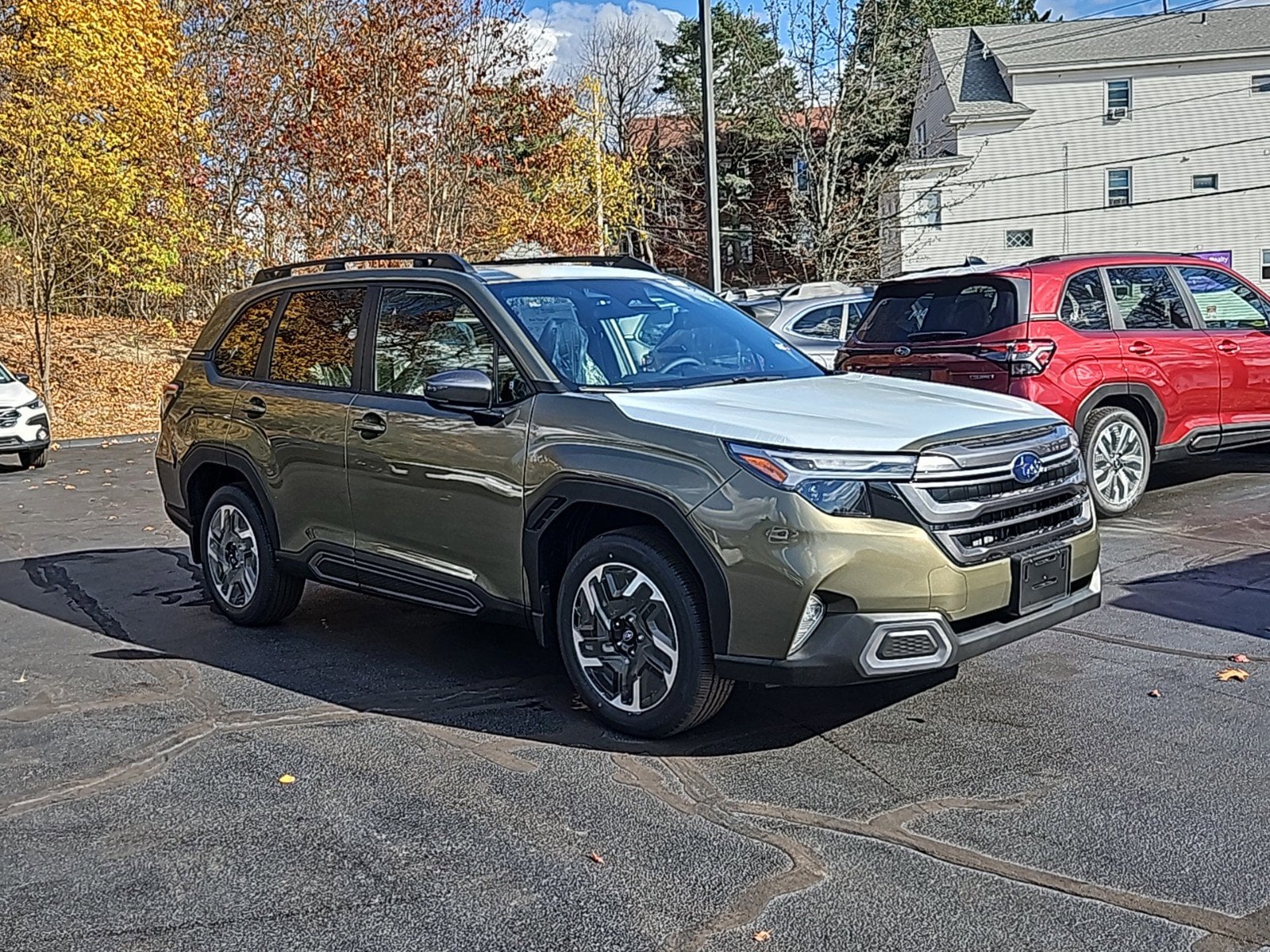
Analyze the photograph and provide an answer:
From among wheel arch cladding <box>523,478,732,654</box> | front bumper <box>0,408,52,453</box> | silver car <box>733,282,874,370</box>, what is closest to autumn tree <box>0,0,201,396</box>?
front bumper <box>0,408,52,453</box>

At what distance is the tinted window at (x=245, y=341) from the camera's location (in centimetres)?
667

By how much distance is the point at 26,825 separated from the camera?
4168 millimetres

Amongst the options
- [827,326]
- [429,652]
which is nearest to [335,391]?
Result: [429,652]

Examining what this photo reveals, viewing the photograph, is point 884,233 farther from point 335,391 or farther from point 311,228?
point 335,391

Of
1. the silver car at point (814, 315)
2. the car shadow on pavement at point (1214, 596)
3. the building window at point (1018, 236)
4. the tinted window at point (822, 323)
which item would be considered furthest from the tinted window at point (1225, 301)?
the building window at point (1018, 236)

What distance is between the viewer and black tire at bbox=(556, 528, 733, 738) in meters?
4.52

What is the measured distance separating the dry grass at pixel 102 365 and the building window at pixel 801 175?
14.5 m

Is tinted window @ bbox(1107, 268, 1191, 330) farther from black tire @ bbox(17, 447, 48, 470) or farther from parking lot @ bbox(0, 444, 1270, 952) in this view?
black tire @ bbox(17, 447, 48, 470)

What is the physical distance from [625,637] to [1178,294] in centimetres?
658

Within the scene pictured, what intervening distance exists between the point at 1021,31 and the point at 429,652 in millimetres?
40756

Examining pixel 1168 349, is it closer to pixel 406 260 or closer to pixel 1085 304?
pixel 1085 304

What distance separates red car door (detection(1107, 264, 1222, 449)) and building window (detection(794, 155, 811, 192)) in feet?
67.8

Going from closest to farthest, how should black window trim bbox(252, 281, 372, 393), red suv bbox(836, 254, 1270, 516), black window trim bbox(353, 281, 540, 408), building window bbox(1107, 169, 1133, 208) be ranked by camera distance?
black window trim bbox(353, 281, 540, 408) → black window trim bbox(252, 281, 372, 393) → red suv bbox(836, 254, 1270, 516) → building window bbox(1107, 169, 1133, 208)

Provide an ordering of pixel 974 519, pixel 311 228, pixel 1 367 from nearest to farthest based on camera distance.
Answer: pixel 974 519 < pixel 1 367 < pixel 311 228
